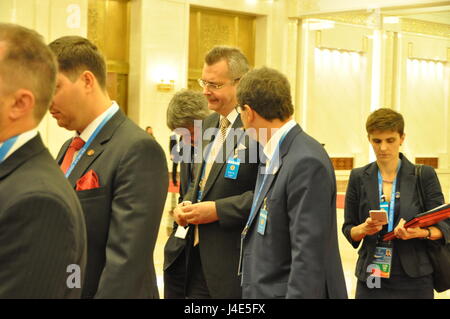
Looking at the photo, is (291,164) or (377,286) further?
(377,286)

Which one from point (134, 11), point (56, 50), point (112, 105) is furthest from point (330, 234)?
point (134, 11)

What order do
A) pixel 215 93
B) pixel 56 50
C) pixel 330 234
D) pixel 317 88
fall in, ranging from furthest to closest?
1. pixel 317 88
2. pixel 215 93
3. pixel 330 234
4. pixel 56 50

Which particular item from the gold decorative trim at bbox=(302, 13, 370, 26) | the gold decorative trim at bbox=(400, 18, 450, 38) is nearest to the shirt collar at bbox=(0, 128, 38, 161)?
the gold decorative trim at bbox=(302, 13, 370, 26)

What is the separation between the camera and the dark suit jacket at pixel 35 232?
4.61 feet

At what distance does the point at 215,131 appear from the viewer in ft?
12.1

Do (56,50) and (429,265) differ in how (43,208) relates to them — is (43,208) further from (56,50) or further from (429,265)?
(429,265)

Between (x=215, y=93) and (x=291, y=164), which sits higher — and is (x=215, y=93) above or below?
above

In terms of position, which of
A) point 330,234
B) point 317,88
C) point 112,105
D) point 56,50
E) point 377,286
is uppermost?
point 317,88

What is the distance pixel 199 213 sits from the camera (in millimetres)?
3324

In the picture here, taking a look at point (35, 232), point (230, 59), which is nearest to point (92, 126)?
point (35, 232)

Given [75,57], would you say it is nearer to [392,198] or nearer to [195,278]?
[195,278]

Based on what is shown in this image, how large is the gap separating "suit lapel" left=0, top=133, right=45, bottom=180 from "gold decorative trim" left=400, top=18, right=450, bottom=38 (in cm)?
2001

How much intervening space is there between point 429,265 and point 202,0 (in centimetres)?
1536

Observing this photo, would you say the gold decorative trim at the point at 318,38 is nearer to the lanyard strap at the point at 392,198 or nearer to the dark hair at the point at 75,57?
the lanyard strap at the point at 392,198
